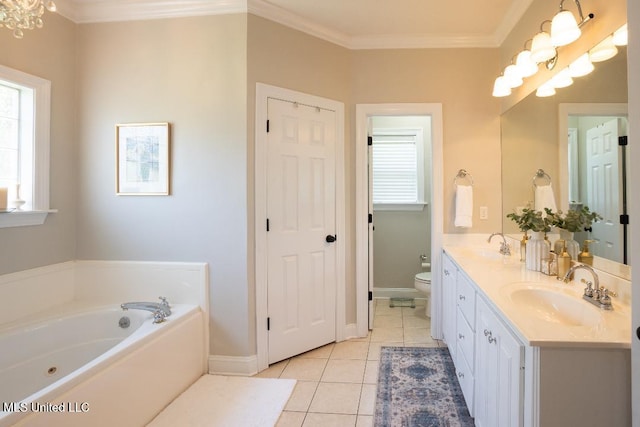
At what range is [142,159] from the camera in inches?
95.5

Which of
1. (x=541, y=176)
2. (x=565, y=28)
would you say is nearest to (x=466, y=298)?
(x=541, y=176)

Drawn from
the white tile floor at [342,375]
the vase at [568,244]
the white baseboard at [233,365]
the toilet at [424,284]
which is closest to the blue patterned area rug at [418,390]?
the white tile floor at [342,375]

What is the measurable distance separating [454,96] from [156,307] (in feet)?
9.27

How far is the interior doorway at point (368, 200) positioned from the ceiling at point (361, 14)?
0.58 m

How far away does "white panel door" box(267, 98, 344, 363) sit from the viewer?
2.49 metres

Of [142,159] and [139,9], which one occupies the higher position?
[139,9]

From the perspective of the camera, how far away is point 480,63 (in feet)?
9.34

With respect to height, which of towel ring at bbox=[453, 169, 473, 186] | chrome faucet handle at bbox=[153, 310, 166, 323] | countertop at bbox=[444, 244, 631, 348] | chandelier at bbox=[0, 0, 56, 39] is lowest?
chrome faucet handle at bbox=[153, 310, 166, 323]

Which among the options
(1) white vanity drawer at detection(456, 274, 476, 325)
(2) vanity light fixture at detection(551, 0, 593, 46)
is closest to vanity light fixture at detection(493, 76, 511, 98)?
(2) vanity light fixture at detection(551, 0, 593, 46)

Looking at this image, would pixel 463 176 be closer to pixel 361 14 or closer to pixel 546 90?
pixel 546 90

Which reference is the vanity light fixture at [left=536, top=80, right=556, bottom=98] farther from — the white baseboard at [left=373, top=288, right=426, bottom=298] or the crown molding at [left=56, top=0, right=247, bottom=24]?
the white baseboard at [left=373, top=288, right=426, bottom=298]

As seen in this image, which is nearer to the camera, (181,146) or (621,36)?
(621,36)

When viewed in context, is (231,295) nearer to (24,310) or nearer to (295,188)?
(295,188)

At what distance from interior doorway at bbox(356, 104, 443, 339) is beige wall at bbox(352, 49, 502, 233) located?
6 centimetres
